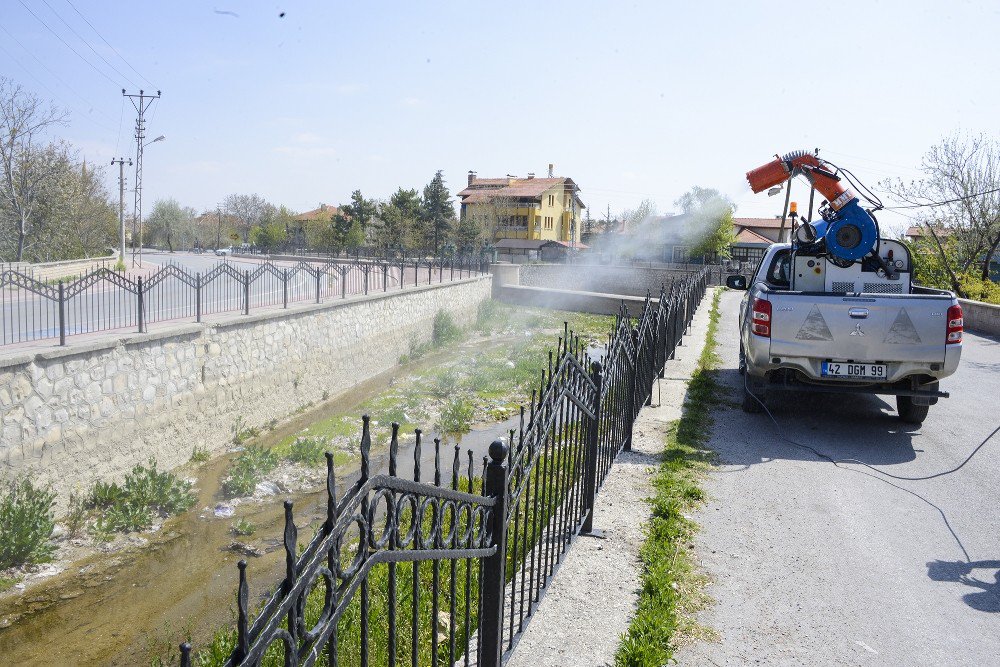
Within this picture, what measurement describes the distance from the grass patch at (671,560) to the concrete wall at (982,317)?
45.9 feet

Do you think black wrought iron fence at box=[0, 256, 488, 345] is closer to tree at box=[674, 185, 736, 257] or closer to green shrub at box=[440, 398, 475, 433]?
green shrub at box=[440, 398, 475, 433]

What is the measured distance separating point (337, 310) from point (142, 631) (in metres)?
12.0

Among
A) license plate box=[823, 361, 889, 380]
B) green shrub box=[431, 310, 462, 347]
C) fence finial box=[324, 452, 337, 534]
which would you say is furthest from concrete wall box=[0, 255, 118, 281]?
fence finial box=[324, 452, 337, 534]

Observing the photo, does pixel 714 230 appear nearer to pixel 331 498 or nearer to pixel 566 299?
pixel 566 299

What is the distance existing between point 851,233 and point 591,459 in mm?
5112

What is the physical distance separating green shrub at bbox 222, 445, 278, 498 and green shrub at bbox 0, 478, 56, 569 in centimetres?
240

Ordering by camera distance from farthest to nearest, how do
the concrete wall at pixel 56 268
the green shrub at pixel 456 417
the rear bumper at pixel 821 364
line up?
the concrete wall at pixel 56 268 < the green shrub at pixel 456 417 < the rear bumper at pixel 821 364

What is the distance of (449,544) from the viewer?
2391 millimetres

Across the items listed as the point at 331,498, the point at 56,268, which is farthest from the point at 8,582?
the point at 56,268

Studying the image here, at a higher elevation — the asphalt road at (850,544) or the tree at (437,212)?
the tree at (437,212)

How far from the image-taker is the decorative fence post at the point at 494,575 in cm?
278

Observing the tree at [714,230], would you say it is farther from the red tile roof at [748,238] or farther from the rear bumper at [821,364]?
the rear bumper at [821,364]

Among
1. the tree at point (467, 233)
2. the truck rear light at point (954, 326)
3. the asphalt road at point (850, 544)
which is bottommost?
the asphalt road at point (850, 544)

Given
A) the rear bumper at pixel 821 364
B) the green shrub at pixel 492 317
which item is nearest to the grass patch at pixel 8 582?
the rear bumper at pixel 821 364
